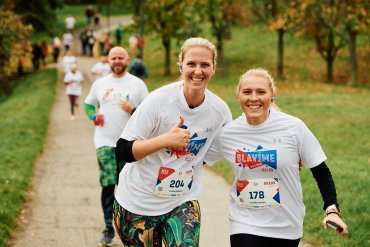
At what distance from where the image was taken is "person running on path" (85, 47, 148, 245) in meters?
6.54

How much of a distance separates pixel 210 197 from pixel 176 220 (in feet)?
16.1

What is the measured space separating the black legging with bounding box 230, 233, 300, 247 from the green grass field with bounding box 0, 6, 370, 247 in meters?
2.41

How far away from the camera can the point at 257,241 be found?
3.92 m

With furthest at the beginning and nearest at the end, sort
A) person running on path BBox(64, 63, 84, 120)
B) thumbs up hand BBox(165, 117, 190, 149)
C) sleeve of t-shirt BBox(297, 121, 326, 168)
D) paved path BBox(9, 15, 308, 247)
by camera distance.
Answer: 1. person running on path BBox(64, 63, 84, 120)
2. paved path BBox(9, 15, 308, 247)
3. sleeve of t-shirt BBox(297, 121, 326, 168)
4. thumbs up hand BBox(165, 117, 190, 149)

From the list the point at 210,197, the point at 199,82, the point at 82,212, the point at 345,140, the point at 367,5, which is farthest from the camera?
the point at 367,5

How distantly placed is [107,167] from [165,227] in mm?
2559

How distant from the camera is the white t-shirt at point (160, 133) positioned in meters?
4.01

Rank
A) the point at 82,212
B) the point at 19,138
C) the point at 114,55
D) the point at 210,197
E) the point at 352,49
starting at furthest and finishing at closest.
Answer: the point at 352,49 < the point at 19,138 < the point at 210,197 < the point at 82,212 < the point at 114,55

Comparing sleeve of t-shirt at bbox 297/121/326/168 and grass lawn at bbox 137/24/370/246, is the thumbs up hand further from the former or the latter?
grass lawn at bbox 137/24/370/246

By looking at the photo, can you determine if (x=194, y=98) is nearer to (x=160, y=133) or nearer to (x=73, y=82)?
(x=160, y=133)

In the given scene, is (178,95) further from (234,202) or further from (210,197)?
(210,197)

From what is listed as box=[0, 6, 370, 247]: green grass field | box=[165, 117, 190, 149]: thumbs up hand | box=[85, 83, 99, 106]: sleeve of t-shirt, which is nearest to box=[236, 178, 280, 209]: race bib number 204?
box=[165, 117, 190, 149]: thumbs up hand

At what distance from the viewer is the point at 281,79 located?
2808 centimetres

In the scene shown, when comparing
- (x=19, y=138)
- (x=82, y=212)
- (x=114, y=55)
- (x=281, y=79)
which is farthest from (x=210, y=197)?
(x=281, y=79)
